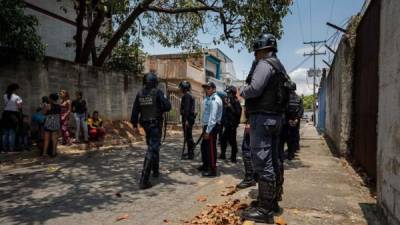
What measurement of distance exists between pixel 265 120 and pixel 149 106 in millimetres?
2680

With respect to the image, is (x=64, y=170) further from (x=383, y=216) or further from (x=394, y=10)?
(x=394, y=10)

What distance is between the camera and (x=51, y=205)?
5250 millimetres

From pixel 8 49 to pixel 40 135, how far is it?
2447 millimetres

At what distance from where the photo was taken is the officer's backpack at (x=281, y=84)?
4238 millimetres

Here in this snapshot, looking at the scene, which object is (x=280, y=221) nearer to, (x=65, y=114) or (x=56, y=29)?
(x=65, y=114)

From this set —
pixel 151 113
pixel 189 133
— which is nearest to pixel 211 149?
pixel 151 113

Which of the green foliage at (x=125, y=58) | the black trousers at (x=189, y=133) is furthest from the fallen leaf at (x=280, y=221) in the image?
the green foliage at (x=125, y=58)

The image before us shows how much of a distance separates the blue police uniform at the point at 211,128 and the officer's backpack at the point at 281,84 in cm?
275

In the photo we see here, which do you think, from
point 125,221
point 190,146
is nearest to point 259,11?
point 190,146

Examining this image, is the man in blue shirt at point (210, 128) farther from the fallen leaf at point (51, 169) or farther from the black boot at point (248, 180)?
the fallen leaf at point (51, 169)

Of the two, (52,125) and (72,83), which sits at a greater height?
(72,83)

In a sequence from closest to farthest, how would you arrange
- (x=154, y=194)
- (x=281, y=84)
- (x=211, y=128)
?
(x=281, y=84)
(x=154, y=194)
(x=211, y=128)

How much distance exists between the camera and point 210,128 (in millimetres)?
7000

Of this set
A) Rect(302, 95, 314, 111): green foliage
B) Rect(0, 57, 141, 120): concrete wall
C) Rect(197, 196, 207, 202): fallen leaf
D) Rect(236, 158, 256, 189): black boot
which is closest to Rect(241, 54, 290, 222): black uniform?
Rect(197, 196, 207, 202): fallen leaf
